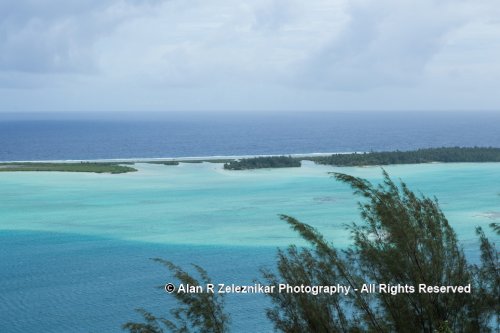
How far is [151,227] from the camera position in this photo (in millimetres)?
16125

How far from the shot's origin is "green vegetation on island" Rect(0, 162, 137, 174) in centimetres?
2802

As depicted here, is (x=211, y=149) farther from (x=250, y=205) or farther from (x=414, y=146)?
(x=250, y=205)

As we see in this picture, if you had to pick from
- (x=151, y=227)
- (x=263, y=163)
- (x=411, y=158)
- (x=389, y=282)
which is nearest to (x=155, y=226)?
(x=151, y=227)

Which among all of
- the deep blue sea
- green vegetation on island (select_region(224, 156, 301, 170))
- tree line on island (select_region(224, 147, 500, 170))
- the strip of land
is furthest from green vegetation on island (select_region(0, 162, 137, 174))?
tree line on island (select_region(224, 147, 500, 170))

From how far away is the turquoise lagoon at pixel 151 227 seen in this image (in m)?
10.5

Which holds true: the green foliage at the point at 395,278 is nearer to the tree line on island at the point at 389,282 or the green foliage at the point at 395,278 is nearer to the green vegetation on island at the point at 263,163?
the tree line on island at the point at 389,282

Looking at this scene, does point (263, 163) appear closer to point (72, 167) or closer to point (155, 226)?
Answer: point (72, 167)

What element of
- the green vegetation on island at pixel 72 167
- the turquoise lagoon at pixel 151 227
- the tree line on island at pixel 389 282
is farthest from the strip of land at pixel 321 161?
the tree line on island at pixel 389 282

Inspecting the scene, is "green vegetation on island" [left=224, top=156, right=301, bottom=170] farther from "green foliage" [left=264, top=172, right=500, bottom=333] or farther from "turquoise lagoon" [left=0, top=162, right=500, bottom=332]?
"green foliage" [left=264, top=172, right=500, bottom=333]

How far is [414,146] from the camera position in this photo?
4944 cm

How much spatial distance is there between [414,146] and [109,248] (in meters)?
38.7

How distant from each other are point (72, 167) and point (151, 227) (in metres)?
14.3

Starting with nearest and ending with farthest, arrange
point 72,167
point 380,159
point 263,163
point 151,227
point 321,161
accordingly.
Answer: point 151,227
point 263,163
point 72,167
point 380,159
point 321,161

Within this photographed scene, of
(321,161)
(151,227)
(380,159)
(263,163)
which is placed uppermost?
(380,159)
